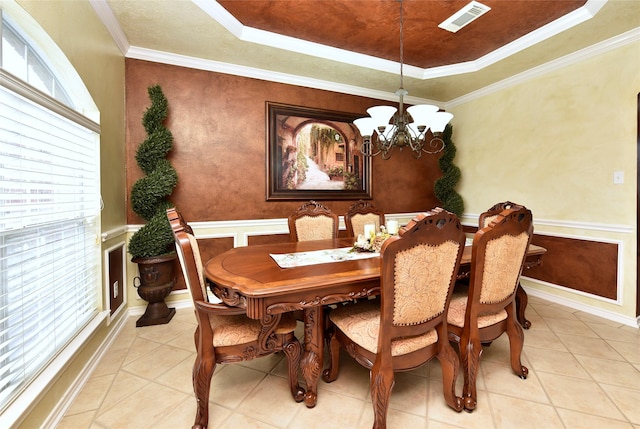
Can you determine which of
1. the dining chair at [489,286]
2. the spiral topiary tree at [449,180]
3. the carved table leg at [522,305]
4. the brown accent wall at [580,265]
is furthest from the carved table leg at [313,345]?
the spiral topiary tree at [449,180]

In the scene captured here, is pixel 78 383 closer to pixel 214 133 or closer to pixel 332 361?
pixel 332 361

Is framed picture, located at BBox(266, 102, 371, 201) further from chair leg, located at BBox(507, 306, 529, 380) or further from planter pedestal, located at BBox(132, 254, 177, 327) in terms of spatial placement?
chair leg, located at BBox(507, 306, 529, 380)

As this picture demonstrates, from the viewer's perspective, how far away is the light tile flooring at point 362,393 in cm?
147

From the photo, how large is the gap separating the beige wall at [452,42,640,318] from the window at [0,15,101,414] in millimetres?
4368

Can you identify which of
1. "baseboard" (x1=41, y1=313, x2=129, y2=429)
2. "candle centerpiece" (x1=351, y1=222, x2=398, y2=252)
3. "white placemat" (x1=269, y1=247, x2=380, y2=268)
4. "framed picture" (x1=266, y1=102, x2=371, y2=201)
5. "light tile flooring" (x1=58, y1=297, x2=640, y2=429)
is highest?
"framed picture" (x1=266, y1=102, x2=371, y2=201)

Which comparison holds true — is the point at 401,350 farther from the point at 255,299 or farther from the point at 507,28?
the point at 507,28

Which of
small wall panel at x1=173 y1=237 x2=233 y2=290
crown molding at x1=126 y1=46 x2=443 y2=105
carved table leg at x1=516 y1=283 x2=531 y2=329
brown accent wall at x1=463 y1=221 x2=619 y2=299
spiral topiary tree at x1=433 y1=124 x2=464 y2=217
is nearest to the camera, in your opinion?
carved table leg at x1=516 y1=283 x2=531 y2=329

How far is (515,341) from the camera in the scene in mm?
1731

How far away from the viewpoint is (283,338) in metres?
1.49

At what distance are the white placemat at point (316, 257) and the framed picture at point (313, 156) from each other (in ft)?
5.07

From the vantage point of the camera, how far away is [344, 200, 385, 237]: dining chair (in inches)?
115

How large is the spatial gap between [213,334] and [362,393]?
97cm

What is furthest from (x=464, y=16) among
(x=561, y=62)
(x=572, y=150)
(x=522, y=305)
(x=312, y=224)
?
(x=522, y=305)

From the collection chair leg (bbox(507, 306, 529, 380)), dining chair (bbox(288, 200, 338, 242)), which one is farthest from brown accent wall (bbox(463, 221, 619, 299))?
dining chair (bbox(288, 200, 338, 242))
